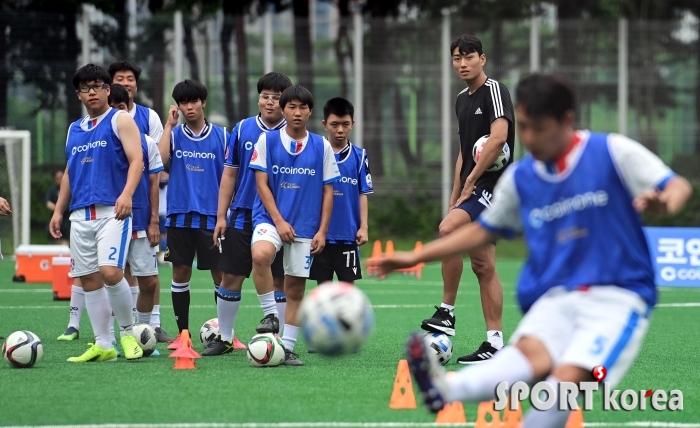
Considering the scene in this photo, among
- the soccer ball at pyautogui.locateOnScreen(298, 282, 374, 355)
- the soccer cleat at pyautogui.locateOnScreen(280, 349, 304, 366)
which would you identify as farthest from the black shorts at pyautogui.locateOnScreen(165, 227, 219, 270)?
the soccer ball at pyautogui.locateOnScreen(298, 282, 374, 355)

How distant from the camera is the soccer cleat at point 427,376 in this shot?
4320mm

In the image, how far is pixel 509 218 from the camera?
4.96m

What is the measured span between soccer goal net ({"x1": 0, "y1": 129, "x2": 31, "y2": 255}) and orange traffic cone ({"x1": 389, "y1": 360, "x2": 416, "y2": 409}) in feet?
50.9

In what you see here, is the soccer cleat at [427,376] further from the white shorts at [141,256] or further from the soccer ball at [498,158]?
the white shorts at [141,256]

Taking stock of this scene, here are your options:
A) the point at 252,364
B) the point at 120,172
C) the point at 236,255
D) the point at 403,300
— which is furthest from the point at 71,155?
the point at 403,300

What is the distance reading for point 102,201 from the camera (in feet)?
26.7

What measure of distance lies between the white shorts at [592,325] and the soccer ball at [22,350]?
4.35m

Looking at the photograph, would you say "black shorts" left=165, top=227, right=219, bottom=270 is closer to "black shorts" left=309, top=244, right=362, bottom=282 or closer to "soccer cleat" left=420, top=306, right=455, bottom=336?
"black shorts" left=309, top=244, right=362, bottom=282

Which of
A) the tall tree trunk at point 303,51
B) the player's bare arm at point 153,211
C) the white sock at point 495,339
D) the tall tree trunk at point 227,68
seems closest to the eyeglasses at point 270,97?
the player's bare arm at point 153,211

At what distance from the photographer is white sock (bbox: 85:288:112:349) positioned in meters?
8.29

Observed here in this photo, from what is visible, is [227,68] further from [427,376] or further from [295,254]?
[427,376]

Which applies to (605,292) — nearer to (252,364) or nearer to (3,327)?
(252,364)

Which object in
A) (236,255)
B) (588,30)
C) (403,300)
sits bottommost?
(403,300)

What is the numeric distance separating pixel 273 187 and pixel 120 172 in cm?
115
